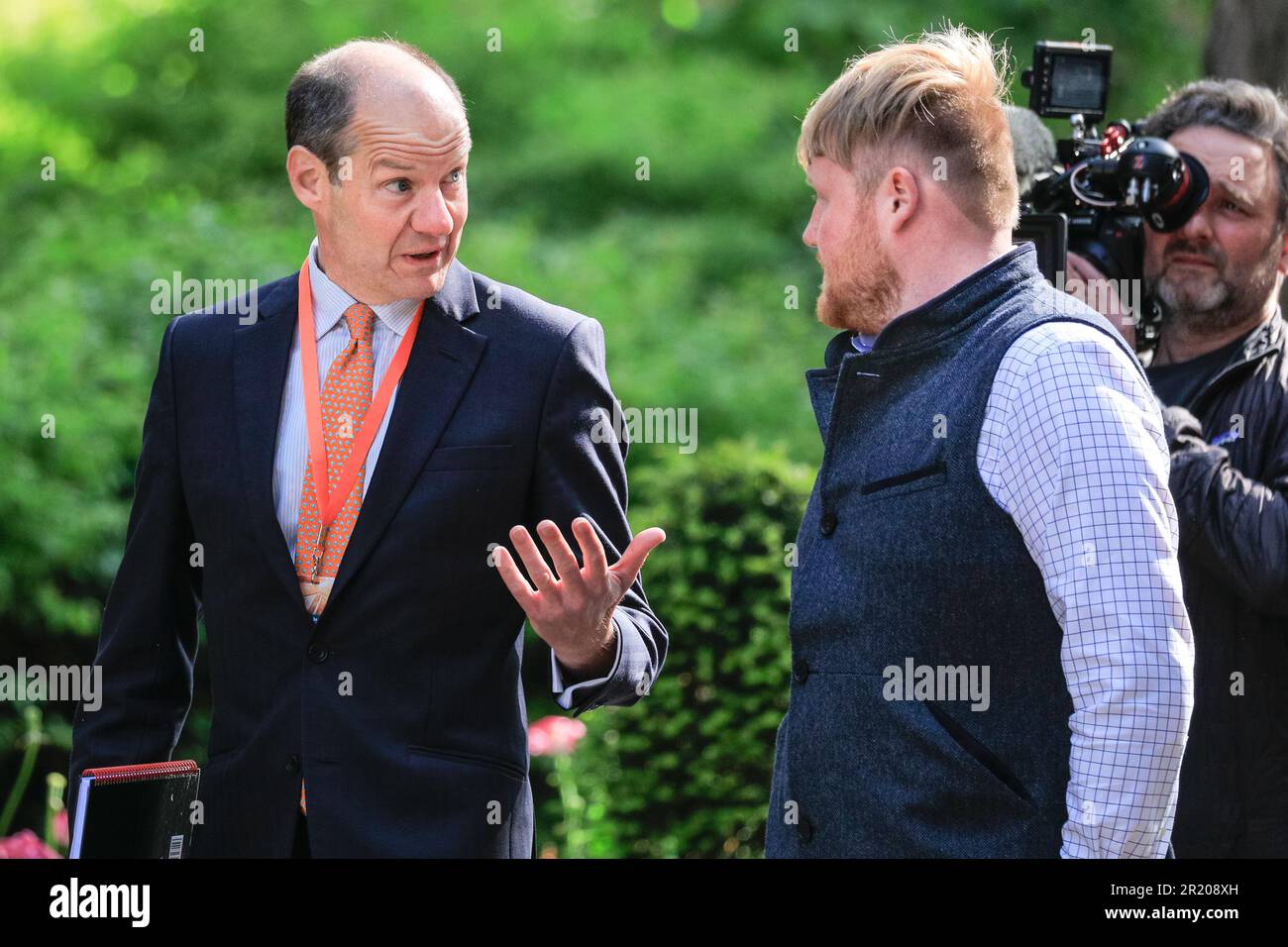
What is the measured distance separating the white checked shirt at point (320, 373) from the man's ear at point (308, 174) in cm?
13

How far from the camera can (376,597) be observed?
2.63 m

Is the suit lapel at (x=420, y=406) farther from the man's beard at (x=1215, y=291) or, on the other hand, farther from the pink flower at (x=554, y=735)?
the pink flower at (x=554, y=735)

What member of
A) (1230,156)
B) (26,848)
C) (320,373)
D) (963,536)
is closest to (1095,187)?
(1230,156)

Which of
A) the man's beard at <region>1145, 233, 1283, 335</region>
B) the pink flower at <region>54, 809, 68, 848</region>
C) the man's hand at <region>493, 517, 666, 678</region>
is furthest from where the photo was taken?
the pink flower at <region>54, 809, 68, 848</region>

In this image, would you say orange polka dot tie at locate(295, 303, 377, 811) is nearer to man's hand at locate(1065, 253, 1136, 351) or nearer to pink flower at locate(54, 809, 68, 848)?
man's hand at locate(1065, 253, 1136, 351)

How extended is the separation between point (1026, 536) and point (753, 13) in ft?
33.9

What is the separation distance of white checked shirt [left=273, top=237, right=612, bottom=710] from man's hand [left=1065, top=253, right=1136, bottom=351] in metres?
1.52

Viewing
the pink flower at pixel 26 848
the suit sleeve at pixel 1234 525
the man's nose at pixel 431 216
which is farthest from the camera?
the pink flower at pixel 26 848

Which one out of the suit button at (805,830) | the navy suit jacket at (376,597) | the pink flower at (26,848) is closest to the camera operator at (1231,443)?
the suit button at (805,830)

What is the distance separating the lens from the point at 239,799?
270 cm

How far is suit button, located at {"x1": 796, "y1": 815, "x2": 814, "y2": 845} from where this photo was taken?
2541 millimetres

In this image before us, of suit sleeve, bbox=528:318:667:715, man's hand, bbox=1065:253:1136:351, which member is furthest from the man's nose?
man's hand, bbox=1065:253:1136:351

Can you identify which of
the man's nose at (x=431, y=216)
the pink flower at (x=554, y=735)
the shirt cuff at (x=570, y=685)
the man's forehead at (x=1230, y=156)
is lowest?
the pink flower at (x=554, y=735)

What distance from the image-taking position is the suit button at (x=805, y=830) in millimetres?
2541
